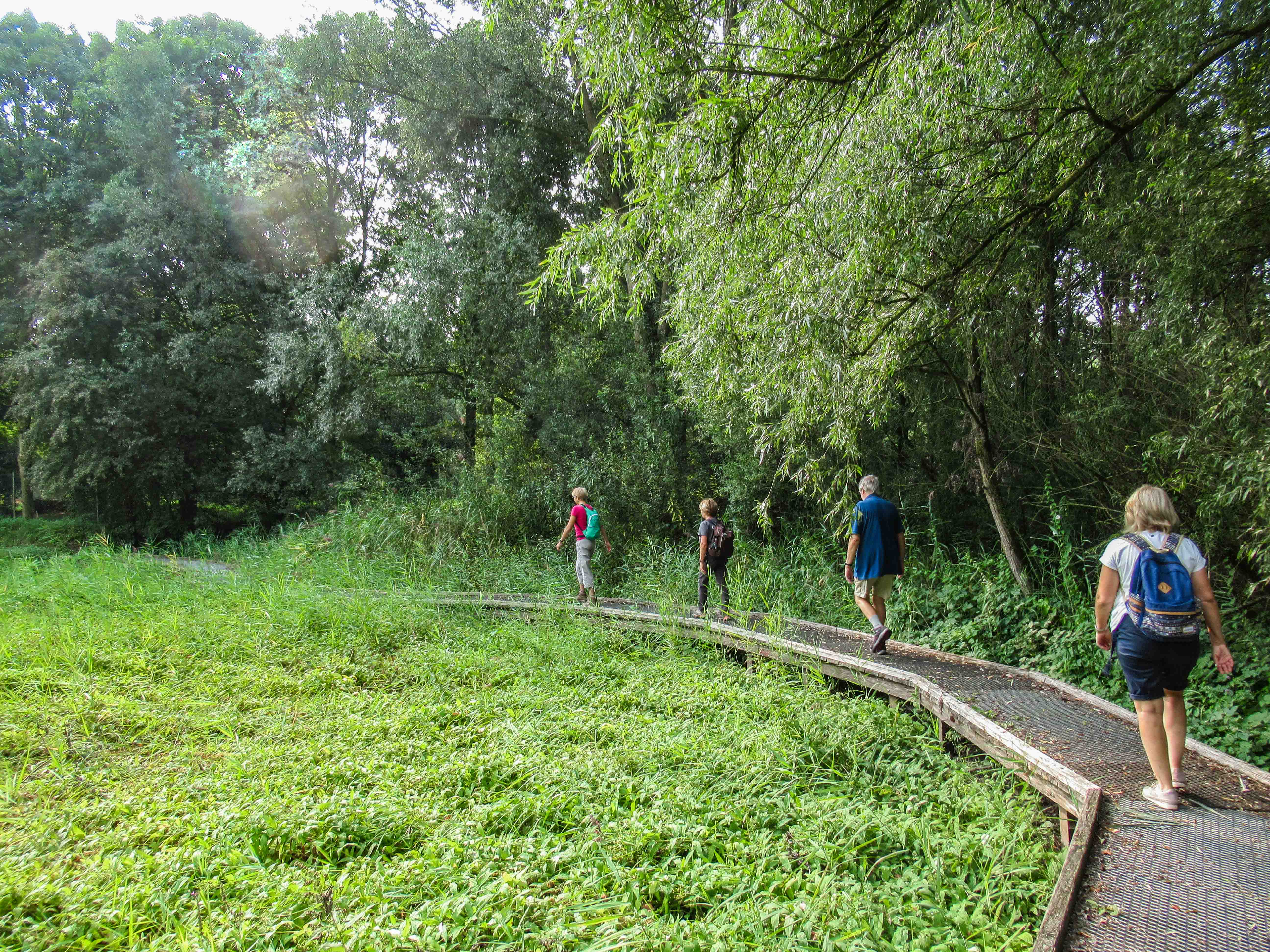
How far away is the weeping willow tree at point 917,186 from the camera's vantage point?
4.51 metres

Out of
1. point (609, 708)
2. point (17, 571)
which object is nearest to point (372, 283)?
point (17, 571)

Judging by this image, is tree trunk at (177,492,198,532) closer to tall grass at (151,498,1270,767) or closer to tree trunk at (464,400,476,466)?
tall grass at (151,498,1270,767)

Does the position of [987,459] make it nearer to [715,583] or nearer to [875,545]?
[875,545]

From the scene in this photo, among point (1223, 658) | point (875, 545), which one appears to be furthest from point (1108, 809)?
point (875, 545)

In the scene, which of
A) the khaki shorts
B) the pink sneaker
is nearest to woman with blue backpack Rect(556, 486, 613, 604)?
the khaki shorts

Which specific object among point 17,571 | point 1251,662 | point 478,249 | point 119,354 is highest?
point 478,249

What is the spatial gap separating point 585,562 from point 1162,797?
641 centimetres

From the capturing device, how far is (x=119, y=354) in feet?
54.4

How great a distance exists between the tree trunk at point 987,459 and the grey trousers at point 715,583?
297 cm

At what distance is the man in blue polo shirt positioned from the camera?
232 inches

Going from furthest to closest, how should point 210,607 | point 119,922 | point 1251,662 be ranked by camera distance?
point 210,607
point 1251,662
point 119,922

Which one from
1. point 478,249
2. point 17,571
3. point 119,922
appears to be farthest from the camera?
point 478,249

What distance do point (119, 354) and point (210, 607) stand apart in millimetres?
12308

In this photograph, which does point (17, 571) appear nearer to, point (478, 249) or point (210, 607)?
point (210, 607)
